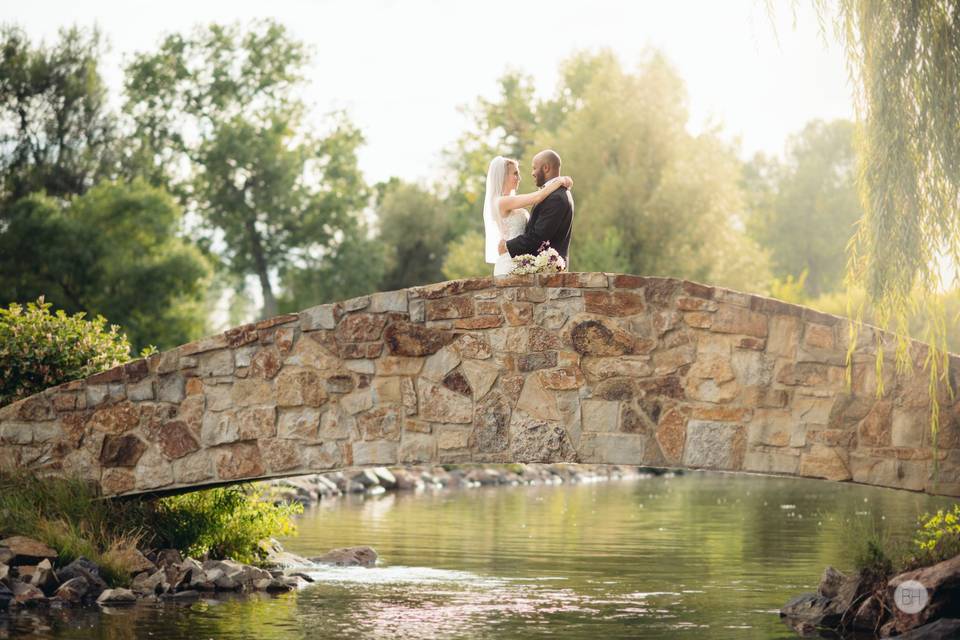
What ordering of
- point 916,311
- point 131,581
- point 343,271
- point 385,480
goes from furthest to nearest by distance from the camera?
point 343,271, point 385,480, point 131,581, point 916,311

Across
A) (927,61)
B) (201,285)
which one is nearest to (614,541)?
(927,61)

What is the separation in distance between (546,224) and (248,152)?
30.0m

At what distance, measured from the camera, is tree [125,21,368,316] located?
1615 inches

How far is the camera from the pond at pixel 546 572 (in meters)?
10.2

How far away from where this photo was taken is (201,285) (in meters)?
34.4

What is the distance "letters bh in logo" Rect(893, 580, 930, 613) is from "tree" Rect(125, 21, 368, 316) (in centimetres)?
3267

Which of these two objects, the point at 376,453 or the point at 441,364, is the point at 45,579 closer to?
the point at 376,453

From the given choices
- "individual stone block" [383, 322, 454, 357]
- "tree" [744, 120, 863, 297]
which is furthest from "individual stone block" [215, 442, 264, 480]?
"tree" [744, 120, 863, 297]

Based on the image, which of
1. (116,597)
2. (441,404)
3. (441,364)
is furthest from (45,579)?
(441,364)

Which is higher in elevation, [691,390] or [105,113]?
[105,113]

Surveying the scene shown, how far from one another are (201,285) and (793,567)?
2305 centimetres

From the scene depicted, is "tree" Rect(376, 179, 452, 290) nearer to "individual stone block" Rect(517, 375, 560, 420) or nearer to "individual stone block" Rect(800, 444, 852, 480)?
"individual stone block" Rect(517, 375, 560, 420)

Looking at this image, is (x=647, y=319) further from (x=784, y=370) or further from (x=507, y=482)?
(x=507, y=482)

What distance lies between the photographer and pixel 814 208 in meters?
52.2
